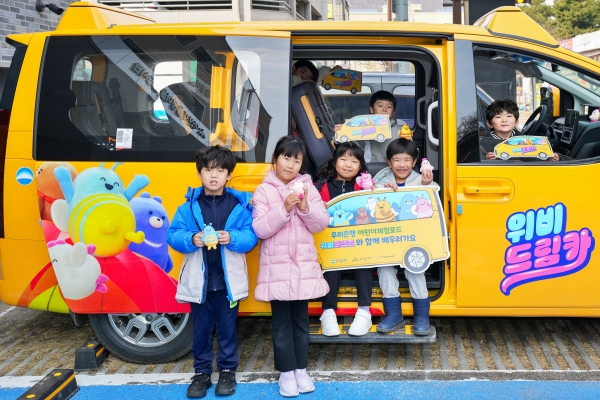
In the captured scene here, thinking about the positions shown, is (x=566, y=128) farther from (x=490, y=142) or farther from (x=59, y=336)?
(x=59, y=336)

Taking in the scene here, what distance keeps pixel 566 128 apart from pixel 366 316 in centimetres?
206

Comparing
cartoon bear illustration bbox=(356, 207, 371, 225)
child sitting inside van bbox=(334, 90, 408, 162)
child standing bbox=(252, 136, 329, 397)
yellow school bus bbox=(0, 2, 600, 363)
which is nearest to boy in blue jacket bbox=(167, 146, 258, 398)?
child standing bbox=(252, 136, 329, 397)

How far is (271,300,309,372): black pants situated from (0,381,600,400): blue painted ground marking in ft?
0.64

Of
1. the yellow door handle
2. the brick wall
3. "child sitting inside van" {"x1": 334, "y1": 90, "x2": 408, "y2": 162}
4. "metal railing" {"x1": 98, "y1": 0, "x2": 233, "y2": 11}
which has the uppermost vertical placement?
"metal railing" {"x1": 98, "y1": 0, "x2": 233, "y2": 11}

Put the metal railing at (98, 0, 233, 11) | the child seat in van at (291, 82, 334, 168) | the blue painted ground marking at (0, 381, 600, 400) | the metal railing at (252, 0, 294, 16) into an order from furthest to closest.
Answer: the metal railing at (252, 0, 294, 16), the metal railing at (98, 0, 233, 11), the child seat in van at (291, 82, 334, 168), the blue painted ground marking at (0, 381, 600, 400)

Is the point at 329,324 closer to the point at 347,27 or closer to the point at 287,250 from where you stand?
the point at 287,250

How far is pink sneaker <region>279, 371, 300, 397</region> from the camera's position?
3631mm

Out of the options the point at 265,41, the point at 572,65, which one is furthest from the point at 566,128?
the point at 265,41

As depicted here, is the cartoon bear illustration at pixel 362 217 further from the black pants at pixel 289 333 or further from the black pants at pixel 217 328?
the black pants at pixel 217 328

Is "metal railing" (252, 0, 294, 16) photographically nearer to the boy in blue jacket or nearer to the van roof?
the van roof

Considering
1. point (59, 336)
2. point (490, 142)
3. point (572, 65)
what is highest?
point (572, 65)

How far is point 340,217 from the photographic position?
12.6ft

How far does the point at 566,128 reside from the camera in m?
4.68

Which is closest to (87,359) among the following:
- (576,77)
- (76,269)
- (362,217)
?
(76,269)
